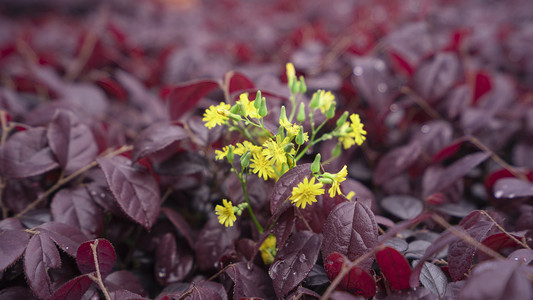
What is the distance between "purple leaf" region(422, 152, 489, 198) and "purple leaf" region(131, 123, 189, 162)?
0.70 metres

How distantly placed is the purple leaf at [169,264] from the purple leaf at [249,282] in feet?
0.66

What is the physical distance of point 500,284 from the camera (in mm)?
595

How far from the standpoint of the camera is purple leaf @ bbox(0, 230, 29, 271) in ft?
2.57

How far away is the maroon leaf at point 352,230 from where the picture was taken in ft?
2.64

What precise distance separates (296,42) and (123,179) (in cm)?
109

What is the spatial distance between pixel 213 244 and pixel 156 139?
292 mm

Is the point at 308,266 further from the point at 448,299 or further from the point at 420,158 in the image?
the point at 420,158

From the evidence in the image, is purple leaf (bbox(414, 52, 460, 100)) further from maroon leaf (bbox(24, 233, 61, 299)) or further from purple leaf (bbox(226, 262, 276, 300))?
maroon leaf (bbox(24, 233, 61, 299))

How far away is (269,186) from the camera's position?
3.25 ft

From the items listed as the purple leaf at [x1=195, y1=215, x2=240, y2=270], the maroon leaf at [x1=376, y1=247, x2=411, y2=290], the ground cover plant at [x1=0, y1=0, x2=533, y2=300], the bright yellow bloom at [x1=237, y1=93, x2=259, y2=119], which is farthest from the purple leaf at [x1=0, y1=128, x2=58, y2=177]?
the maroon leaf at [x1=376, y1=247, x2=411, y2=290]

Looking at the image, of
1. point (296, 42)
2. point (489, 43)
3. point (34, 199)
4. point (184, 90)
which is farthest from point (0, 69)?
point (489, 43)

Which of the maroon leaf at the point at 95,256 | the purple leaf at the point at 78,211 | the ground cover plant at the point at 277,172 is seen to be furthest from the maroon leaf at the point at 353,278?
the purple leaf at the point at 78,211

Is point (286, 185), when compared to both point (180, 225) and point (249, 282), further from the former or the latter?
point (180, 225)

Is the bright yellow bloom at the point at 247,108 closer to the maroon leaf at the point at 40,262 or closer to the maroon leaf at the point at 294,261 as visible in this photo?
the maroon leaf at the point at 294,261
